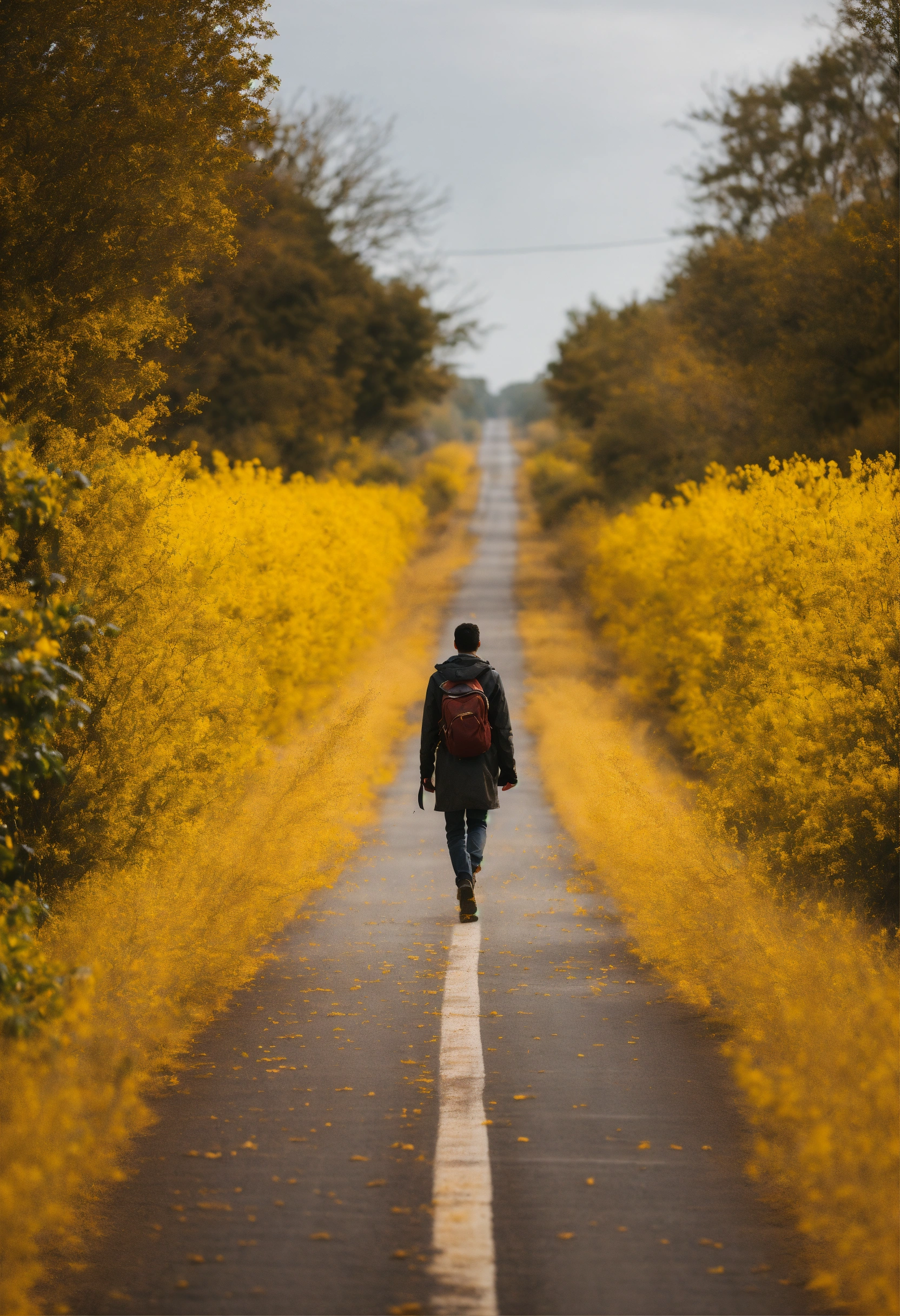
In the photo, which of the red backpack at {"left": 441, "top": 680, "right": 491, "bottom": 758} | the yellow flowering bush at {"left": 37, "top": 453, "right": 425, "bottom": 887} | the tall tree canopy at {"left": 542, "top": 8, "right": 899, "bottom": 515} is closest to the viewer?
the yellow flowering bush at {"left": 37, "top": 453, "right": 425, "bottom": 887}

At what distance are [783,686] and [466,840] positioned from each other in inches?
91.6

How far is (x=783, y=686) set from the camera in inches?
304

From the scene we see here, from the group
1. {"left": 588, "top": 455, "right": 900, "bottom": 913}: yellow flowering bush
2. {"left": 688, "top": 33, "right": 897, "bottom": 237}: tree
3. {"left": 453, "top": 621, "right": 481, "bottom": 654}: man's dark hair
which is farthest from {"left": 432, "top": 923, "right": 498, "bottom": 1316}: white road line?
{"left": 688, "top": 33, "right": 897, "bottom": 237}: tree

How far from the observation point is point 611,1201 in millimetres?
4453

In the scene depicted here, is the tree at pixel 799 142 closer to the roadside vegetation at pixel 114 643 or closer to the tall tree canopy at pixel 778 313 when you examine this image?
the tall tree canopy at pixel 778 313

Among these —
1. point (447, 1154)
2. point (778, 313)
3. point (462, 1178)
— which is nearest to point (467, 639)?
point (447, 1154)

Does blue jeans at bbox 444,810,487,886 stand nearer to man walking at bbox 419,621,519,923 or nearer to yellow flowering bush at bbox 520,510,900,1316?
man walking at bbox 419,621,519,923

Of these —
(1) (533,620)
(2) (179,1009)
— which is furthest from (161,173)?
(1) (533,620)

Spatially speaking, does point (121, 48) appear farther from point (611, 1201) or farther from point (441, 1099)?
point (611, 1201)

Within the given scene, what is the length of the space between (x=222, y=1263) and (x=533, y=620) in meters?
30.2

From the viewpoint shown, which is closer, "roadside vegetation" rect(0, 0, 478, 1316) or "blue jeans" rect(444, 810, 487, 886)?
"roadside vegetation" rect(0, 0, 478, 1316)

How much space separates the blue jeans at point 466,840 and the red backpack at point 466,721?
43 cm

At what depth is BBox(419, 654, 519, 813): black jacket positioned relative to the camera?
849 centimetres

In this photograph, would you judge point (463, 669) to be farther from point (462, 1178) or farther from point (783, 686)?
point (462, 1178)
